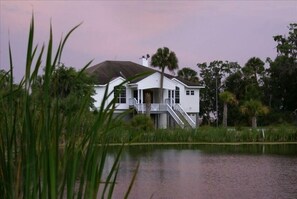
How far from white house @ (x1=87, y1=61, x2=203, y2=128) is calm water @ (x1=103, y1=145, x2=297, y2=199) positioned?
16.5 metres

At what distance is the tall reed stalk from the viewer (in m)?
3.08

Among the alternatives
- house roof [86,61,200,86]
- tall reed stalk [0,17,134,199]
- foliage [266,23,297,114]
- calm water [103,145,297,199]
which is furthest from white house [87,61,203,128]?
tall reed stalk [0,17,134,199]

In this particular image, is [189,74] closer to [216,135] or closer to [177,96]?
[177,96]

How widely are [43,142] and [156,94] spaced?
4869 cm

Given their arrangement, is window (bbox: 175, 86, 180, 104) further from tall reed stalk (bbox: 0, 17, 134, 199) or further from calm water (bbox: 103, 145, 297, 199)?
tall reed stalk (bbox: 0, 17, 134, 199)

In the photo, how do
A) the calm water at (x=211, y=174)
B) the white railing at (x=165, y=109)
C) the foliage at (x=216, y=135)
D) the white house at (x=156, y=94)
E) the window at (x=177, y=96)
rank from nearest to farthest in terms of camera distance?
the calm water at (x=211, y=174)
the foliage at (x=216, y=135)
the white railing at (x=165, y=109)
the white house at (x=156, y=94)
the window at (x=177, y=96)

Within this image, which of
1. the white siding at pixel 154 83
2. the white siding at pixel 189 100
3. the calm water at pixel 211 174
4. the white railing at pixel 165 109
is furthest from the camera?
the white siding at pixel 189 100

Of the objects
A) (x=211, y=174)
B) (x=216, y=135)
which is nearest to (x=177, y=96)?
(x=216, y=135)

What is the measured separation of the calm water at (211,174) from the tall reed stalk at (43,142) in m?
8.14

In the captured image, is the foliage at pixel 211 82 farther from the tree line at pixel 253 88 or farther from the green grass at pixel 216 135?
the green grass at pixel 216 135

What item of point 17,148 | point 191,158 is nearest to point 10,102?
point 17,148

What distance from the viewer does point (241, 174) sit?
19.6 meters

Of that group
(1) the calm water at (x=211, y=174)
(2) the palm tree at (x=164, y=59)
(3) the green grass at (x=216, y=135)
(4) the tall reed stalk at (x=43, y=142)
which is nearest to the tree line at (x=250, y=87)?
(2) the palm tree at (x=164, y=59)

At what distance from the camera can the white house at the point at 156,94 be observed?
4694 centimetres
